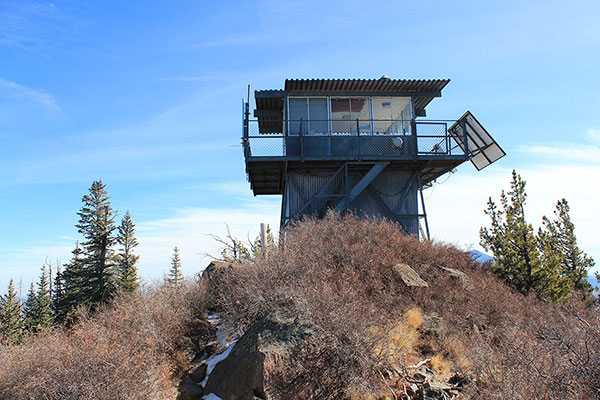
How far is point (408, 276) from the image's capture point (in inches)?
388

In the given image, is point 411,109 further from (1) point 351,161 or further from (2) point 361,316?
(2) point 361,316

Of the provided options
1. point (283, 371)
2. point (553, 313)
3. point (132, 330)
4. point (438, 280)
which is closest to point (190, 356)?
point (132, 330)

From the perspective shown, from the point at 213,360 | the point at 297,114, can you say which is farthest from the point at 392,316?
the point at 297,114

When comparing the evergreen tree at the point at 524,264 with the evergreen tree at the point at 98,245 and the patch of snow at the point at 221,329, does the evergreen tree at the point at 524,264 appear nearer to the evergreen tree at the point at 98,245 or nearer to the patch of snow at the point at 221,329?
the patch of snow at the point at 221,329

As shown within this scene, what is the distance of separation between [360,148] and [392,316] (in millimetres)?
8586

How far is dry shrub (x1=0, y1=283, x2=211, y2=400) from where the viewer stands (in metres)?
6.09

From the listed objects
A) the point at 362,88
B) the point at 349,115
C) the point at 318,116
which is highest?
the point at 362,88

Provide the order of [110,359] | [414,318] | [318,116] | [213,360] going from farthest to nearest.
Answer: [318,116] → [414,318] → [213,360] → [110,359]

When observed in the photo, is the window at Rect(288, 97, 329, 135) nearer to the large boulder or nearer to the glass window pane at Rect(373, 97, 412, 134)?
the glass window pane at Rect(373, 97, 412, 134)

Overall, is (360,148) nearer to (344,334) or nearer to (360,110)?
(360,110)

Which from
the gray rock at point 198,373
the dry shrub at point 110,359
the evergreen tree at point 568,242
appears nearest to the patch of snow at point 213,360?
the gray rock at point 198,373

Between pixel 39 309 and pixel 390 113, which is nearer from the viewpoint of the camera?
pixel 390 113

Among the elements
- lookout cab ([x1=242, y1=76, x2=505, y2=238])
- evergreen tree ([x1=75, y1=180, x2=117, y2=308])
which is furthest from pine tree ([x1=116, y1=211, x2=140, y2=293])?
lookout cab ([x1=242, y1=76, x2=505, y2=238])

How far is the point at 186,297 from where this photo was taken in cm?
995
